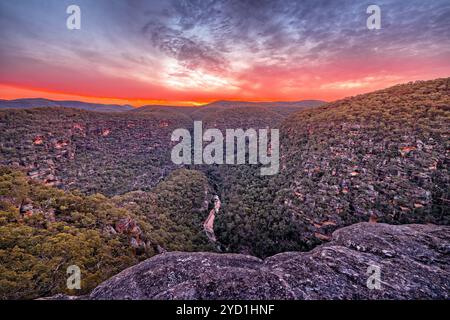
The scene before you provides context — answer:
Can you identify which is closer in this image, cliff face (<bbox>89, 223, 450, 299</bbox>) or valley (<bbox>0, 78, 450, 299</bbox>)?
cliff face (<bbox>89, 223, 450, 299</bbox>)

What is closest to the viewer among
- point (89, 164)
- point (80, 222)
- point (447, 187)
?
point (80, 222)

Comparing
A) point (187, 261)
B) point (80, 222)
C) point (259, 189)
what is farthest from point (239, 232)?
point (187, 261)

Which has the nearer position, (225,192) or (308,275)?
(308,275)

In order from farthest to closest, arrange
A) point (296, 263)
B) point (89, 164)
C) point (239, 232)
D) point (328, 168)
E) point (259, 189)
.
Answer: point (89, 164), point (259, 189), point (239, 232), point (328, 168), point (296, 263)

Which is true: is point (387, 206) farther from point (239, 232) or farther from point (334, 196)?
point (239, 232)

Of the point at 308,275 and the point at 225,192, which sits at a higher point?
the point at 308,275

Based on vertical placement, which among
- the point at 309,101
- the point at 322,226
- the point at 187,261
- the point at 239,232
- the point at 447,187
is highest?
the point at 309,101

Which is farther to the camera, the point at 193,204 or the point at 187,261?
the point at 193,204

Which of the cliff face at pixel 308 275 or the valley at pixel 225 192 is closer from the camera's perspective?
the cliff face at pixel 308 275
